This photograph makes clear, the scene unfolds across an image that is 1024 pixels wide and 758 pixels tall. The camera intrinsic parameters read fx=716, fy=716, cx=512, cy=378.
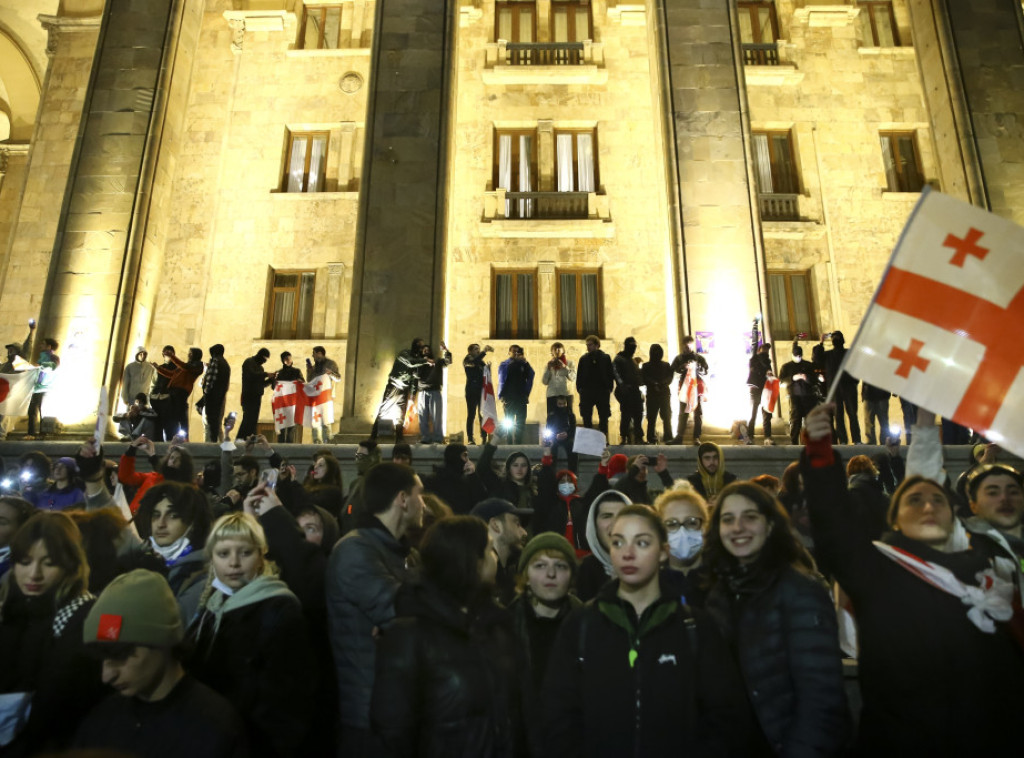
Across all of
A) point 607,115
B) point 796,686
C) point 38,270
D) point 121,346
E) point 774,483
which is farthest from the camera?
point 607,115

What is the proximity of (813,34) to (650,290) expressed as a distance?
8.75 meters

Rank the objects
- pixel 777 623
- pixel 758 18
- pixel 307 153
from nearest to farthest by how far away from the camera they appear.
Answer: pixel 777 623 → pixel 307 153 → pixel 758 18

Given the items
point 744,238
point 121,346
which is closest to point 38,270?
point 121,346

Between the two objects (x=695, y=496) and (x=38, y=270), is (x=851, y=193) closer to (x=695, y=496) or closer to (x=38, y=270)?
(x=695, y=496)

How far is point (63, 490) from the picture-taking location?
20.5 ft

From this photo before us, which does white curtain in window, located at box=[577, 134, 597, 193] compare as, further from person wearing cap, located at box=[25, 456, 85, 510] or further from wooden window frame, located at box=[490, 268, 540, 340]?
person wearing cap, located at box=[25, 456, 85, 510]

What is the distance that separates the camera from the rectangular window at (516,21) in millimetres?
19984

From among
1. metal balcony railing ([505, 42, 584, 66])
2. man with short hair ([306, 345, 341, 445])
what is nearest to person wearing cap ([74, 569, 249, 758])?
man with short hair ([306, 345, 341, 445])

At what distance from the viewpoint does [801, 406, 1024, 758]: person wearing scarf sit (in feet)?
8.41

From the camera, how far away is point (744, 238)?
504 inches

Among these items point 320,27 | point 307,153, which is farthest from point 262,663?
point 320,27

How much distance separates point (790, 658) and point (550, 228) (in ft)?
52.9

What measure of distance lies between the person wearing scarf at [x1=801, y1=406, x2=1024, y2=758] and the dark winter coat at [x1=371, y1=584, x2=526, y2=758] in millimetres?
1407

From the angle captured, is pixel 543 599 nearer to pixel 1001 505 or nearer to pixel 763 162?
pixel 1001 505
